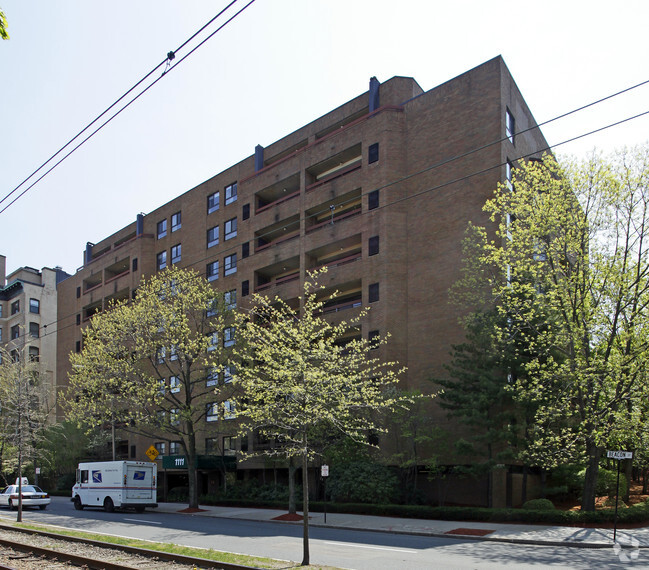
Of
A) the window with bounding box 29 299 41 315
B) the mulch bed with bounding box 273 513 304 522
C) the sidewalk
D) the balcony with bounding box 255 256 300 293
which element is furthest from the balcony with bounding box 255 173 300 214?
the window with bounding box 29 299 41 315

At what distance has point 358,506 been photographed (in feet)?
95.2

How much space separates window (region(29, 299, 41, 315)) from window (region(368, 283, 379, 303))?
51373 millimetres

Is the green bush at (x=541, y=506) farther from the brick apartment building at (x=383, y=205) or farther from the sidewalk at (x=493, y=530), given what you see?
the brick apartment building at (x=383, y=205)

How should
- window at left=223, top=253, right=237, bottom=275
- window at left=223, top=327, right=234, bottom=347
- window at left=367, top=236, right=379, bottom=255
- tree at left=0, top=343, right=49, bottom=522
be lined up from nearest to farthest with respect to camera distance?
window at left=367, top=236, right=379, bottom=255 < window at left=223, top=327, right=234, bottom=347 < tree at left=0, top=343, right=49, bottom=522 < window at left=223, top=253, right=237, bottom=275

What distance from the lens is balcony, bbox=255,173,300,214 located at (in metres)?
43.3

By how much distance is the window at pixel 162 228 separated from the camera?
181ft

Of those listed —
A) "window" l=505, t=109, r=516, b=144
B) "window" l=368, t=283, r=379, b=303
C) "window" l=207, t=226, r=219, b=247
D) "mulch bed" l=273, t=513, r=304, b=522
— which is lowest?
"mulch bed" l=273, t=513, r=304, b=522

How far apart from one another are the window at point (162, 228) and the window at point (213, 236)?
23.3 feet

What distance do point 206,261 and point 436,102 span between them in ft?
73.2

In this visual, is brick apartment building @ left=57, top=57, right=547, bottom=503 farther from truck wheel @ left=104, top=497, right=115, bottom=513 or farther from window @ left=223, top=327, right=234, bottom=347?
truck wheel @ left=104, top=497, right=115, bottom=513

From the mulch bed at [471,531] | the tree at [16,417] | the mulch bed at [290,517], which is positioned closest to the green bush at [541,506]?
the mulch bed at [471,531]

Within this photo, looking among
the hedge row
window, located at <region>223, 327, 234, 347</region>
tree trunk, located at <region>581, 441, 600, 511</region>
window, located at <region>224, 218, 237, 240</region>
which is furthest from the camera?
window, located at <region>224, 218, 237, 240</region>

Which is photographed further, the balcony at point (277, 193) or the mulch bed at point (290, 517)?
the balcony at point (277, 193)

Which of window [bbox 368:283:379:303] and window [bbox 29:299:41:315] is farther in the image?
window [bbox 29:299:41:315]
